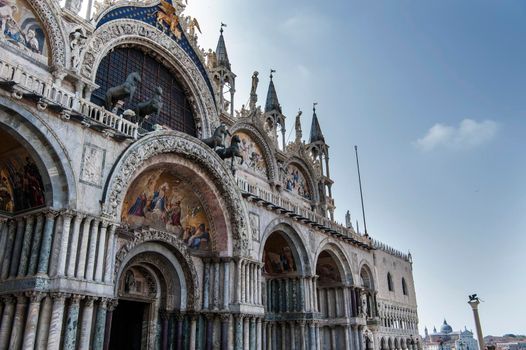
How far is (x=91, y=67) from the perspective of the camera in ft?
54.3

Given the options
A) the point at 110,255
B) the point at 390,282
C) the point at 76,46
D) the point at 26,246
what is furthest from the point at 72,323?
the point at 390,282

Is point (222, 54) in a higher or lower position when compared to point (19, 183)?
higher

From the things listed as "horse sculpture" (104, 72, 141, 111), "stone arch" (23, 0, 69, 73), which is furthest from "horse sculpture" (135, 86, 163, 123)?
"stone arch" (23, 0, 69, 73)

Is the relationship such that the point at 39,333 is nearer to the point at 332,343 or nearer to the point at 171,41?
the point at 171,41

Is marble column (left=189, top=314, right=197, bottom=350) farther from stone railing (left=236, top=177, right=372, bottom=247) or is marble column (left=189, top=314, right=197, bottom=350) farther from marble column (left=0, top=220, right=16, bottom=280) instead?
marble column (left=0, top=220, right=16, bottom=280)

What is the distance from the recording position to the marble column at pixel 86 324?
11430 mm

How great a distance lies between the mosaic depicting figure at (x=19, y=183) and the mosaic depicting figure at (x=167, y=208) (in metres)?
3.16

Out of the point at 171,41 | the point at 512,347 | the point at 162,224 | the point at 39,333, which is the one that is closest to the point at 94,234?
the point at 39,333

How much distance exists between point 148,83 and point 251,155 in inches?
290

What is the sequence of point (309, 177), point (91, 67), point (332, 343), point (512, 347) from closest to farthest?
1. point (91, 67)
2. point (332, 343)
3. point (309, 177)
4. point (512, 347)

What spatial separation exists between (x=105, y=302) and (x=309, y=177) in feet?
64.5

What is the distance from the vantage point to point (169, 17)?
797 inches

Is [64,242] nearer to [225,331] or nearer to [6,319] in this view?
[6,319]

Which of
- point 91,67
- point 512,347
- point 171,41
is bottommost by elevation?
point 512,347
